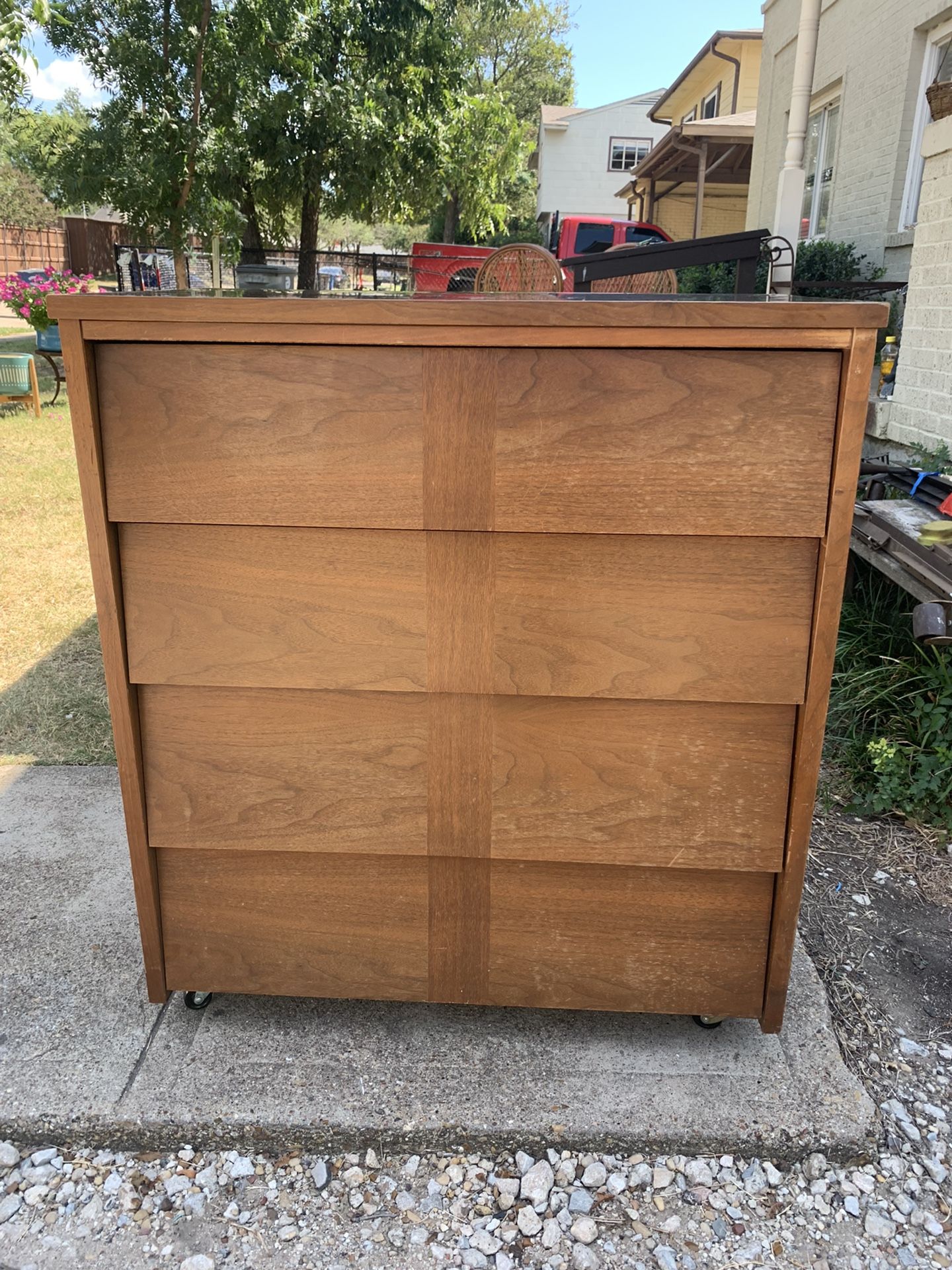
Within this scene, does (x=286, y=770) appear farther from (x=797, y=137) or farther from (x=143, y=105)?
(x=143, y=105)

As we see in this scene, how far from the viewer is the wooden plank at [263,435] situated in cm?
143

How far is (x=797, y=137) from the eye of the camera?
6.23 metres

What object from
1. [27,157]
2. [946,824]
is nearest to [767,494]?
[946,824]

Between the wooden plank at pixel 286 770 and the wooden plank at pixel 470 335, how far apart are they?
0.57 meters

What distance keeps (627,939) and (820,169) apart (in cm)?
1118

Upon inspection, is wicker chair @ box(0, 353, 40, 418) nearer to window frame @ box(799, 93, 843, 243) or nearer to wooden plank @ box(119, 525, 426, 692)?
window frame @ box(799, 93, 843, 243)

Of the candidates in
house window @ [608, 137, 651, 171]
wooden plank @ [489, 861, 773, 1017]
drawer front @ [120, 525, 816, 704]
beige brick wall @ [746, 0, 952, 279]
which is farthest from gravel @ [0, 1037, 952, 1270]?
house window @ [608, 137, 651, 171]

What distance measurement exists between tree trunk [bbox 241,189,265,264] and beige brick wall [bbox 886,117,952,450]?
9607 millimetres

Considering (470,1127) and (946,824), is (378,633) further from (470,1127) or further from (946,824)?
(946,824)

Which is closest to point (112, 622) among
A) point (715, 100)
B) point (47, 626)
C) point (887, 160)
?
point (47, 626)

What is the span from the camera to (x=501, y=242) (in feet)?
112

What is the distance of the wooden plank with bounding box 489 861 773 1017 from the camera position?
1.66 meters

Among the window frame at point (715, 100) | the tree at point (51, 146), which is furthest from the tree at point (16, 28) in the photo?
the window frame at point (715, 100)

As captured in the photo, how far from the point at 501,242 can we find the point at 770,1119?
35.8 m
